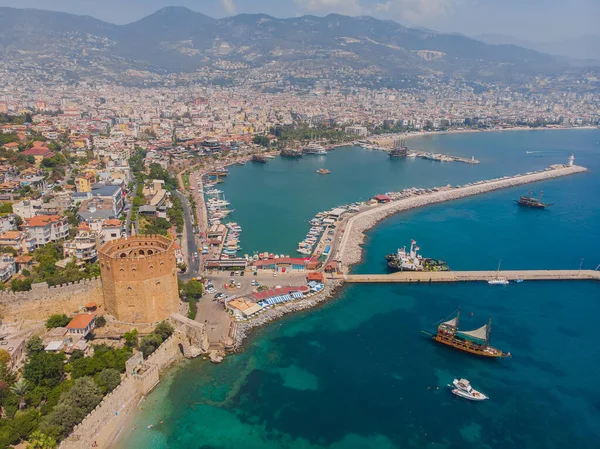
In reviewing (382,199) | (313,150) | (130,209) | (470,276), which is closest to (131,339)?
(130,209)

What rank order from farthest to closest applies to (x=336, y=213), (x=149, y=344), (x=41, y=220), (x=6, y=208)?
(x=336, y=213)
(x=6, y=208)
(x=41, y=220)
(x=149, y=344)

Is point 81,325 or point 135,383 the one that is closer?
point 135,383

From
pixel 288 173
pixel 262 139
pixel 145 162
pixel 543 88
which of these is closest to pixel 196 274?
pixel 145 162

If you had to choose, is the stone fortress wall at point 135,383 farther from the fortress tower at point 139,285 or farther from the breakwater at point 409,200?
the breakwater at point 409,200

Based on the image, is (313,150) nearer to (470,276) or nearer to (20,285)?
(470,276)

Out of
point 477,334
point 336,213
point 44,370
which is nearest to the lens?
point 44,370
